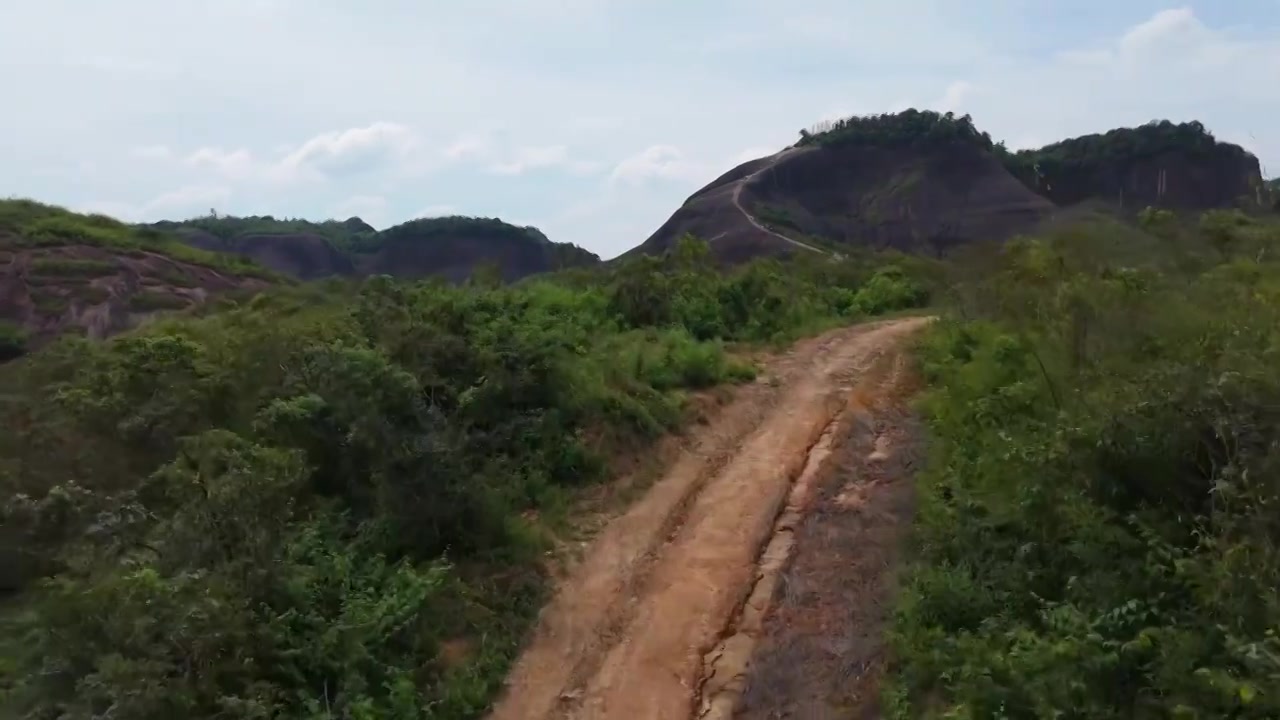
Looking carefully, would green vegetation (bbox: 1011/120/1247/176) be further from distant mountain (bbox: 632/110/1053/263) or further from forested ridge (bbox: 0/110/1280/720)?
forested ridge (bbox: 0/110/1280/720)

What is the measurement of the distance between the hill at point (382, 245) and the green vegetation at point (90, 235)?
17956 millimetres

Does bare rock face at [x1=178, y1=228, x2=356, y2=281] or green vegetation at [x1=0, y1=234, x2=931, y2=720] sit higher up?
bare rock face at [x1=178, y1=228, x2=356, y2=281]

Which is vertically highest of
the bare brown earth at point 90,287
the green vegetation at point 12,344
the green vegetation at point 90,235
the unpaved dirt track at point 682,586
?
the green vegetation at point 90,235

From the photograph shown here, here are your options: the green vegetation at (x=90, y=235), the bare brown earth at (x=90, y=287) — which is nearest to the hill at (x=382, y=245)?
the green vegetation at (x=90, y=235)

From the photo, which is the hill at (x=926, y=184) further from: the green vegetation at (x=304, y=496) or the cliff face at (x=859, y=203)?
the green vegetation at (x=304, y=496)

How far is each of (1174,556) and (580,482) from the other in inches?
201

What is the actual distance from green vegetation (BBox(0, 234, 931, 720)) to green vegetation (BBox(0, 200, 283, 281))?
18.9 m

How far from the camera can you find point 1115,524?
482cm

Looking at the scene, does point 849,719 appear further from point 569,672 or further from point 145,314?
point 145,314

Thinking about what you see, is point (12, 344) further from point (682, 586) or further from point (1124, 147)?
point (1124, 147)

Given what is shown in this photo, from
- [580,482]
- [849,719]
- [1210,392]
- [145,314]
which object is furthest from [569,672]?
[145,314]

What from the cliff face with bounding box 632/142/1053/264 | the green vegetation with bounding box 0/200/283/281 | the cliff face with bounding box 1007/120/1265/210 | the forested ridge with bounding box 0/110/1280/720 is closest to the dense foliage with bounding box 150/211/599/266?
the cliff face with bounding box 632/142/1053/264

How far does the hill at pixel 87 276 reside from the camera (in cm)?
2200

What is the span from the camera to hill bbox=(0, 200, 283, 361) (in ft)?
72.2
